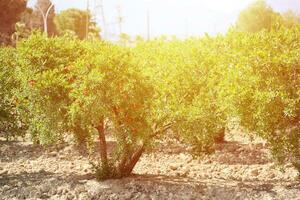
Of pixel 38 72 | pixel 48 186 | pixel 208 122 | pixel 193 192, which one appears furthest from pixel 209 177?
pixel 38 72

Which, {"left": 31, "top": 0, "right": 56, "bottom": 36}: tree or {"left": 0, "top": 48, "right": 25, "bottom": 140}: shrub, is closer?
{"left": 0, "top": 48, "right": 25, "bottom": 140}: shrub

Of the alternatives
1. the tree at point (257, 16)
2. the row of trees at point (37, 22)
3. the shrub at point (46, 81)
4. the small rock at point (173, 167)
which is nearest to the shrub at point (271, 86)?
the shrub at point (46, 81)

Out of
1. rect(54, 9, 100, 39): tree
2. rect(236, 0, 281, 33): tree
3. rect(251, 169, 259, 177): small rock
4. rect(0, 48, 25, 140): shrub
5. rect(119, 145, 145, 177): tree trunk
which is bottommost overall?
rect(251, 169, 259, 177): small rock

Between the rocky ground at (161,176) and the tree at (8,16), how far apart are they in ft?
135

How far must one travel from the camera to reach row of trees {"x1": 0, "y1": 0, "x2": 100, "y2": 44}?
70806mm

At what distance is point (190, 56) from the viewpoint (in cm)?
2216

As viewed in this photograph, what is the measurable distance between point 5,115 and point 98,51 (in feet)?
20.6

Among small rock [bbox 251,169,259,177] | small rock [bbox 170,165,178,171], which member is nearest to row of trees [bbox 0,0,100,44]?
small rock [bbox 170,165,178,171]

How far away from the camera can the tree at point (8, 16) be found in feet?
230

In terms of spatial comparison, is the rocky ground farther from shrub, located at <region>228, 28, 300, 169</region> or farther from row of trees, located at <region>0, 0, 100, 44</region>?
row of trees, located at <region>0, 0, 100, 44</region>

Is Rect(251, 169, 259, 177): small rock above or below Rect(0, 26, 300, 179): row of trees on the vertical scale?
below

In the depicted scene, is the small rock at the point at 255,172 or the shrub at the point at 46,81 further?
the small rock at the point at 255,172

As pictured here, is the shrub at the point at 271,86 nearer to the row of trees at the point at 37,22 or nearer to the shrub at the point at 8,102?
the shrub at the point at 8,102

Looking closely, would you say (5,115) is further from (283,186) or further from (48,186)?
(283,186)
